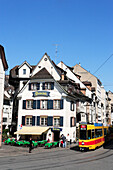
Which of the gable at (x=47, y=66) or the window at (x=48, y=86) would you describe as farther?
the gable at (x=47, y=66)

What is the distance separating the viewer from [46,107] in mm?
37469

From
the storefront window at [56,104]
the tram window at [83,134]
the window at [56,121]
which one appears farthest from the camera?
the storefront window at [56,104]

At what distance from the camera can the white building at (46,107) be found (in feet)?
120

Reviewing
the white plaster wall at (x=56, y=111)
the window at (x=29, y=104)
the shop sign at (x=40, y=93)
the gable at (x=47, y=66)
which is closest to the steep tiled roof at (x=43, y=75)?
the white plaster wall at (x=56, y=111)

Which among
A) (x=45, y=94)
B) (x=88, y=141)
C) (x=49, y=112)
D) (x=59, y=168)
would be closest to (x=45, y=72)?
(x=45, y=94)

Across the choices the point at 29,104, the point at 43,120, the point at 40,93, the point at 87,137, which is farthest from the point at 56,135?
the point at 87,137

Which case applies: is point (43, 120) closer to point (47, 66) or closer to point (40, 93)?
point (40, 93)

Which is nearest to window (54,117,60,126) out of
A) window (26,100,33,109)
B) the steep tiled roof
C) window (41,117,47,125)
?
window (41,117,47,125)

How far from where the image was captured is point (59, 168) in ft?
47.6

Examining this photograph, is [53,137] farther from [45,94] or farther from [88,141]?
[88,141]

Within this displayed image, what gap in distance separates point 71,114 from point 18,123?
29.6ft

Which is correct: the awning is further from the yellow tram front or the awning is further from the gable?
the gable

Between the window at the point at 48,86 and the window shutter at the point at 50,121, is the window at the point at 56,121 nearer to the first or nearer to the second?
the window shutter at the point at 50,121

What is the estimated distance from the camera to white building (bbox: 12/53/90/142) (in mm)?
36531
